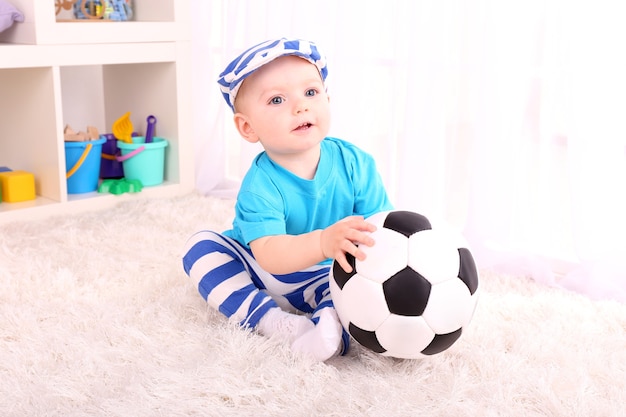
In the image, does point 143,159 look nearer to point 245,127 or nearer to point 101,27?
point 101,27

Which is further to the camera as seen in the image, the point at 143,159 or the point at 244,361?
the point at 143,159

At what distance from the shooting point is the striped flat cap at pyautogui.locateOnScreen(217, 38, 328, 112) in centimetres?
112

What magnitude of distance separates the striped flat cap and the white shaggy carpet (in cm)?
41

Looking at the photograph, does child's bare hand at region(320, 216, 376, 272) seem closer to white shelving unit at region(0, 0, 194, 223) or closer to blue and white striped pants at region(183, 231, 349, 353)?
blue and white striped pants at region(183, 231, 349, 353)

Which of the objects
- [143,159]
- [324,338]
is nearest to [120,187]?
[143,159]

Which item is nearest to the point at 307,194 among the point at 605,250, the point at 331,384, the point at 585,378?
the point at 331,384

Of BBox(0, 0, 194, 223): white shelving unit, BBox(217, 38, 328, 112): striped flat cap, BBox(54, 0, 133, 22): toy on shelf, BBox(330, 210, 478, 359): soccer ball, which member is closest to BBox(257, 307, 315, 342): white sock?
BBox(330, 210, 478, 359): soccer ball

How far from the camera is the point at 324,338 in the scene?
1.07 meters

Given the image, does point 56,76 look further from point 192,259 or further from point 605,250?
point 605,250

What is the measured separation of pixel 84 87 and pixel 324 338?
1.73 m

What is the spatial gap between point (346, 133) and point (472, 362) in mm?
923

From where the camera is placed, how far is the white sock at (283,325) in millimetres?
1146

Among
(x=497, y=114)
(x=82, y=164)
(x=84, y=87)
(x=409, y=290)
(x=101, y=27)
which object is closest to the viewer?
(x=409, y=290)

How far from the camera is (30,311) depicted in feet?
4.23
